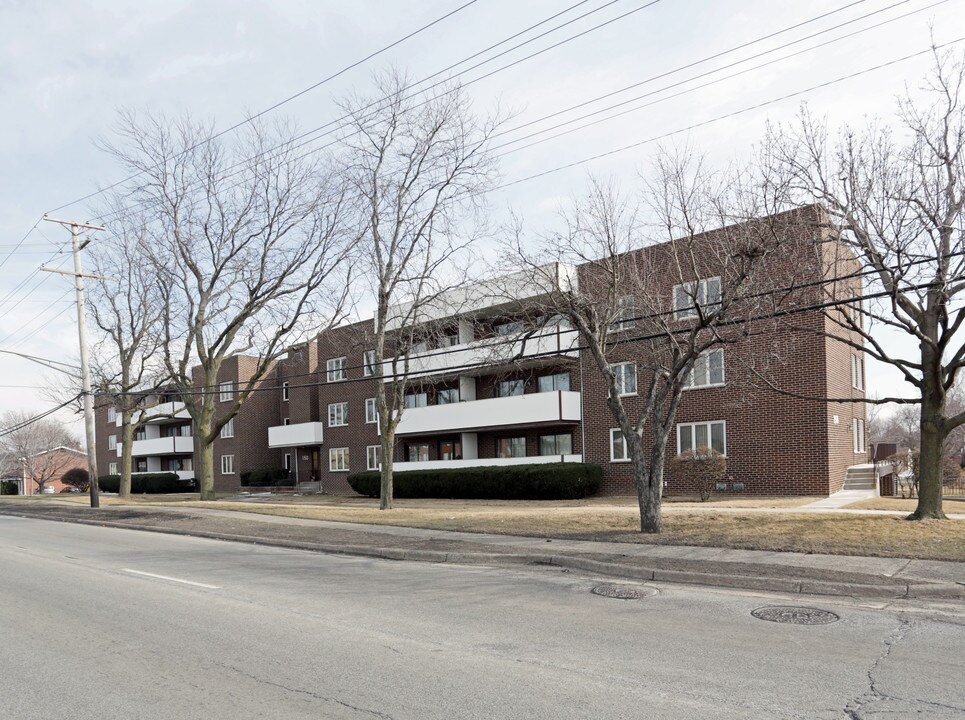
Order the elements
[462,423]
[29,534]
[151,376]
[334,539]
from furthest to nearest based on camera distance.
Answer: [151,376], [462,423], [29,534], [334,539]

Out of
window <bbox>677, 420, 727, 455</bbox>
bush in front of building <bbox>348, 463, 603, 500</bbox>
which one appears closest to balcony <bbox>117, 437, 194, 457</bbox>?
bush in front of building <bbox>348, 463, 603, 500</bbox>

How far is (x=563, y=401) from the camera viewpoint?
96.1 ft

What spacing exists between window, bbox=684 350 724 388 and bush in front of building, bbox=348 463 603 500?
5092 mm

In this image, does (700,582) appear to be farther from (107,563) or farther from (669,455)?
(669,455)

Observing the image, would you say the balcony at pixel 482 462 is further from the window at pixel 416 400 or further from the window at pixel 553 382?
the window at pixel 416 400

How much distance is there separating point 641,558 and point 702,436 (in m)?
14.6

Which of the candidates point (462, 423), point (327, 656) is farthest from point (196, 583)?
point (462, 423)

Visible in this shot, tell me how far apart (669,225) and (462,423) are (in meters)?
19.4

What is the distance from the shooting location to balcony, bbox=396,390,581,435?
29391mm

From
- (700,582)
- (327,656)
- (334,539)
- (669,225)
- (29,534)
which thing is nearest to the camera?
(327,656)

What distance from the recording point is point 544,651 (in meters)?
6.82

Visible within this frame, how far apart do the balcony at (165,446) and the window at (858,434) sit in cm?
4511

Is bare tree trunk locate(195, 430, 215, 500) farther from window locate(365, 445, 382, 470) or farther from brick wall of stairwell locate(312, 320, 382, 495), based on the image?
window locate(365, 445, 382, 470)

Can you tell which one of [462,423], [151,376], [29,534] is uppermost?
[151,376]
